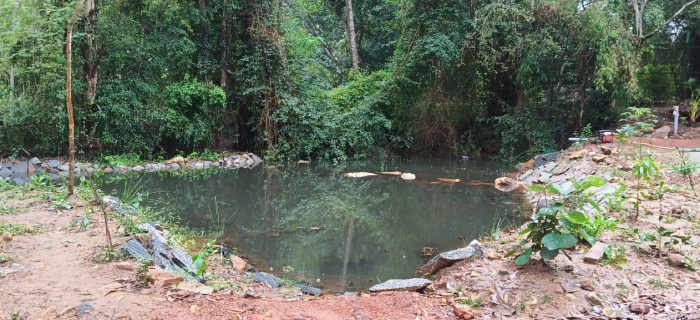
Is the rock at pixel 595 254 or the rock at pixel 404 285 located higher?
the rock at pixel 595 254

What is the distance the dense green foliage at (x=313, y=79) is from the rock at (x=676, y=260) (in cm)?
873

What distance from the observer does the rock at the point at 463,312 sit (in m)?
3.04

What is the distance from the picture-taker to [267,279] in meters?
4.35

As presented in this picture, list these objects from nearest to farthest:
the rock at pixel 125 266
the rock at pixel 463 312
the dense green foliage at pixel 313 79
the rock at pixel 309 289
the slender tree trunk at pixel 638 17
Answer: the rock at pixel 463 312, the rock at pixel 125 266, the rock at pixel 309 289, the dense green foliage at pixel 313 79, the slender tree trunk at pixel 638 17

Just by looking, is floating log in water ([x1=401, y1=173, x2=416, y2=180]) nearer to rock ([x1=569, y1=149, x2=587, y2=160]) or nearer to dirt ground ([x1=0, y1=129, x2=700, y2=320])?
rock ([x1=569, y1=149, x2=587, y2=160])

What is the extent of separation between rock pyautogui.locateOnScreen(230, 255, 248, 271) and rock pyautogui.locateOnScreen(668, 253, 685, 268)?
11.8ft

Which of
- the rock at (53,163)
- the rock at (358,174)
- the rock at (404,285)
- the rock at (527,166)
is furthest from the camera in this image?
the rock at (527,166)

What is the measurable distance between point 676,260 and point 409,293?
198cm

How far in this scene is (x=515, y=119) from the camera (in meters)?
13.5

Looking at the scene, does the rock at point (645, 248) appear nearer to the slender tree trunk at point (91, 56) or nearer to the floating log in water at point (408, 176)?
the floating log in water at point (408, 176)

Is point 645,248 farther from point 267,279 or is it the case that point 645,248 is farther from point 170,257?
point 170,257

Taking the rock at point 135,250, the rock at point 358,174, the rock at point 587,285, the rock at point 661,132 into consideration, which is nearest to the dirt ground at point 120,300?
the rock at point 135,250

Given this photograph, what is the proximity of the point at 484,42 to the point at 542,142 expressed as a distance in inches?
122

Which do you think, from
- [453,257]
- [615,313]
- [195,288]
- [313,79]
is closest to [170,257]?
[195,288]
